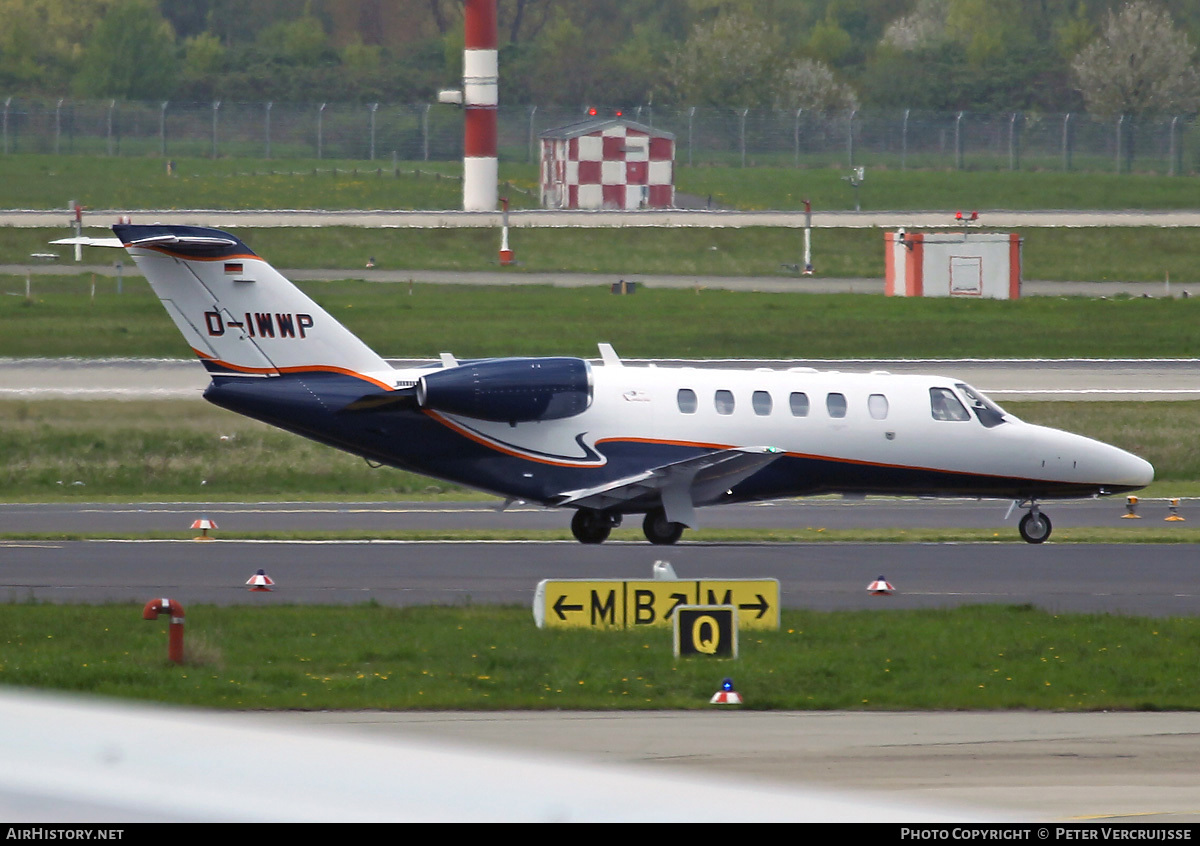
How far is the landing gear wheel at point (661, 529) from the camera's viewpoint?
22.8 m

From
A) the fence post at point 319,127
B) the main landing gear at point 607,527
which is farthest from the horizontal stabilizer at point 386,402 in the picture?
the fence post at point 319,127

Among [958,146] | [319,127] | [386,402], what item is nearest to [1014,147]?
[958,146]

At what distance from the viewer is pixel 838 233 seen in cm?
6575

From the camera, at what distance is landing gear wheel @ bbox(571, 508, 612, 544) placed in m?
23.0

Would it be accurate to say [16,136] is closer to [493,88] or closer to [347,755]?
[493,88]

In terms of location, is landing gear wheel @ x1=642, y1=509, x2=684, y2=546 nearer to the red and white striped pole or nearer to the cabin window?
the cabin window

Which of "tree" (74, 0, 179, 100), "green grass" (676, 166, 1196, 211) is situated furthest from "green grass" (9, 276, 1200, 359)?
"tree" (74, 0, 179, 100)

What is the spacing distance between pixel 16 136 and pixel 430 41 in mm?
40523

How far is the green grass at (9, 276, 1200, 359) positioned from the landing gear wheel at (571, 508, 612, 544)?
17965 millimetres

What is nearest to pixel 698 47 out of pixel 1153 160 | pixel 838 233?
pixel 1153 160

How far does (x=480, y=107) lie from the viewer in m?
67.9

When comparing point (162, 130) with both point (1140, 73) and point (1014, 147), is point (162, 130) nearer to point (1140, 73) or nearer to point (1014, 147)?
point (1014, 147)

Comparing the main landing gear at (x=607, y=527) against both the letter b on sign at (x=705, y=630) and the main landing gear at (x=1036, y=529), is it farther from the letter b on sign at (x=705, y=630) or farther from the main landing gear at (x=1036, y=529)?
the letter b on sign at (x=705, y=630)

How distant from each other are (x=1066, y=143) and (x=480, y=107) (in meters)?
28.8
